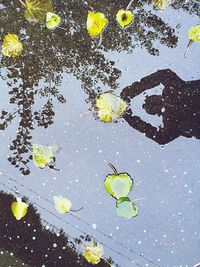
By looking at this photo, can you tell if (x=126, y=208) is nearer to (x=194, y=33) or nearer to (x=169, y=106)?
(x=169, y=106)

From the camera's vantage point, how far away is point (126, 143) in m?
1.54

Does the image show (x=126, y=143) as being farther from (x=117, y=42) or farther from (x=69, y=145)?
(x=117, y=42)

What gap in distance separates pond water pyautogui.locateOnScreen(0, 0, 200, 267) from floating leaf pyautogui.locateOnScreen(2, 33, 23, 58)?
0.02 m

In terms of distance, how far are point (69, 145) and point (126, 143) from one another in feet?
0.77

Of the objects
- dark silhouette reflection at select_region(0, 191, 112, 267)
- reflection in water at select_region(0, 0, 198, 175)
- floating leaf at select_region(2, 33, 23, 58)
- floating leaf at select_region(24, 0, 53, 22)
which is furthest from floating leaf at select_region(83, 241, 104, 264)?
floating leaf at select_region(24, 0, 53, 22)

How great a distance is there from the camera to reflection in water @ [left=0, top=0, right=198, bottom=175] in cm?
154

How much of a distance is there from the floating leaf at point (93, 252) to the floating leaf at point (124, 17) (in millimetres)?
904

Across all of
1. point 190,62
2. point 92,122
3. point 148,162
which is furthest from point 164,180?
point 190,62

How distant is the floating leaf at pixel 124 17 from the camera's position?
60.6 inches

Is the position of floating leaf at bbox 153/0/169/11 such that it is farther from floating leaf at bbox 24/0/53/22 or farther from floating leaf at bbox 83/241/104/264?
floating leaf at bbox 83/241/104/264

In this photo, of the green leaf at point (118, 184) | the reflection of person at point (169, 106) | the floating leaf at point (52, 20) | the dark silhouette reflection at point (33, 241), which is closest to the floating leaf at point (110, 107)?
the reflection of person at point (169, 106)

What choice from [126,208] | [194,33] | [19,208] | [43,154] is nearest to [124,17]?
[194,33]

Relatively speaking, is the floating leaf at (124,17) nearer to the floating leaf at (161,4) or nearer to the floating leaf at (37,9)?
A: the floating leaf at (161,4)

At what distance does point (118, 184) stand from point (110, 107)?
1.03 ft
